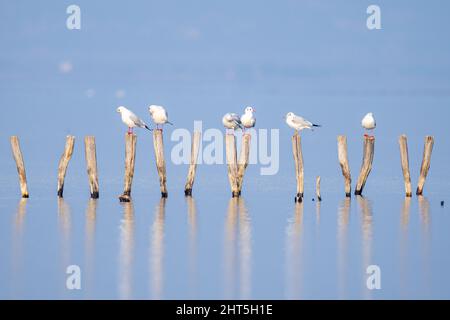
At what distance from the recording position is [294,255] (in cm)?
2042

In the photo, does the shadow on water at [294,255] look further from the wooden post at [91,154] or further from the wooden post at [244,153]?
the wooden post at [91,154]

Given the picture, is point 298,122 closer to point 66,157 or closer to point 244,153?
point 244,153

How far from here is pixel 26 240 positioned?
2211 centimetres

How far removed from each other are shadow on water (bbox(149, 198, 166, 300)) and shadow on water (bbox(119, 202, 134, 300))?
32cm

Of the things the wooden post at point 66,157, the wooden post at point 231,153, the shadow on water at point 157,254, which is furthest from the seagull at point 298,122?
the wooden post at point 66,157

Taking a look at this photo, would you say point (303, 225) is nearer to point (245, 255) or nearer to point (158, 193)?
point (245, 255)

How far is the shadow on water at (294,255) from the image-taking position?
17.8 m

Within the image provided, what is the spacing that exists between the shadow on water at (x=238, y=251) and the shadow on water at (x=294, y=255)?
0.58 m

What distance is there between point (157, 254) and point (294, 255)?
219 centimetres

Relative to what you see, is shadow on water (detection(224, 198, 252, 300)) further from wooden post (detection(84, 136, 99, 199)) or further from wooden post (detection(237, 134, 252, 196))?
wooden post (detection(84, 136, 99, 199))

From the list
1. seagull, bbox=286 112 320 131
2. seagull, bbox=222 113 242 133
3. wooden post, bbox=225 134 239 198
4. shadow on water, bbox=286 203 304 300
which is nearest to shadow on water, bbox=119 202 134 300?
shadow on water, bbox=286 203 304 300

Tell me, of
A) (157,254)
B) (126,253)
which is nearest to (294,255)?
(157,254)
